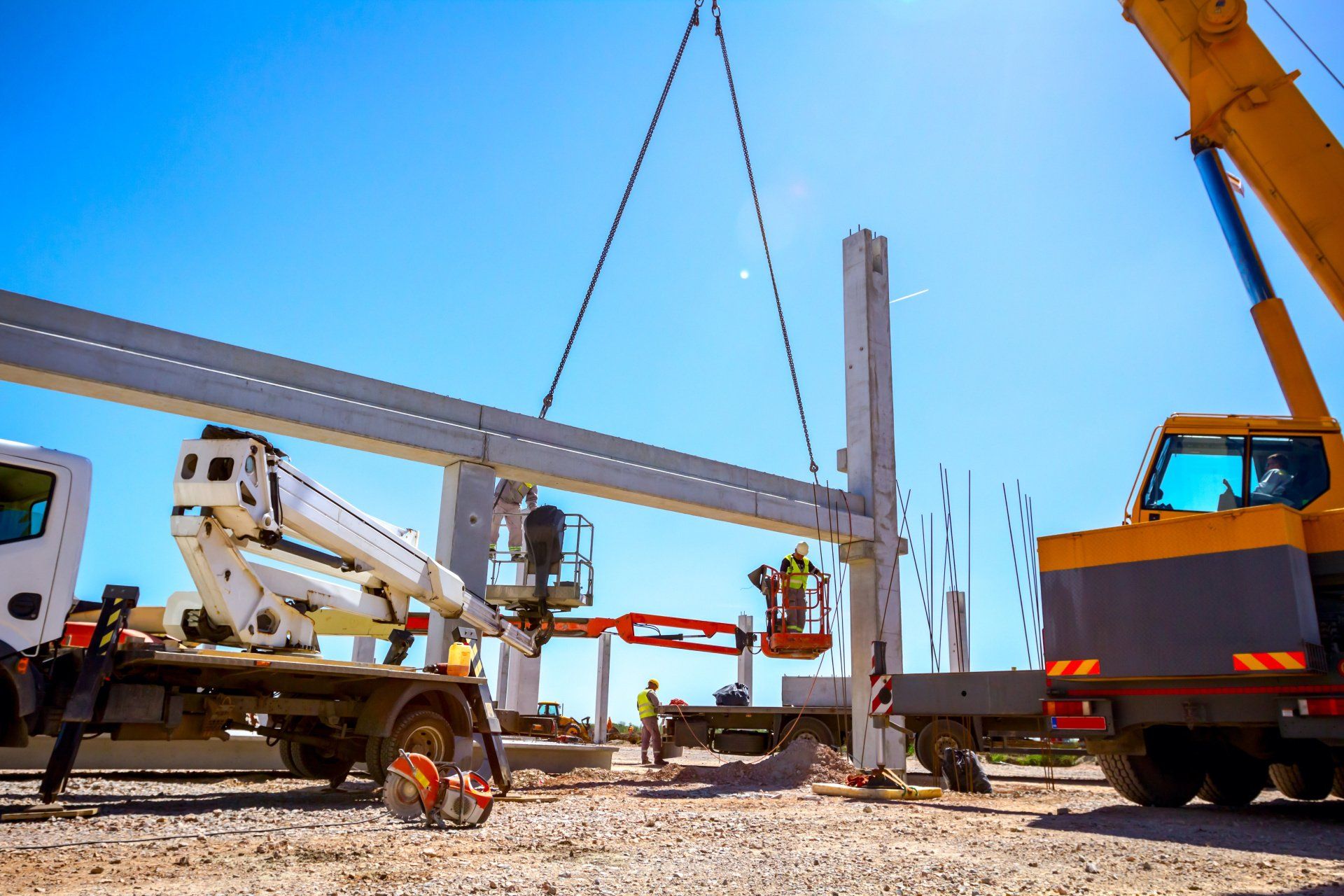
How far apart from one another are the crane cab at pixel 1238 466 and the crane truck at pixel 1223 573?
0.05ft

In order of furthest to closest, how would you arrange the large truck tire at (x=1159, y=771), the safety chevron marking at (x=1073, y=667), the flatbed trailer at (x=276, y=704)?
the large truck tire at (x=1159, y=771)
the safety chevron marking at (x=1073, y=667)
the flatbed trailer at (x=276, y=704)

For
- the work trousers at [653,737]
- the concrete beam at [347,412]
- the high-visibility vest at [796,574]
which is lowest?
the work trousers at [653,737]

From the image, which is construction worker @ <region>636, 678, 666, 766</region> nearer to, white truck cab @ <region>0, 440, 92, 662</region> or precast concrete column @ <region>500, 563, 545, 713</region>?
precast concrete column @ <region>500, 563, 545, 713</region>

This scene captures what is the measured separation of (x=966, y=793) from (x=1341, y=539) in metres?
5.36

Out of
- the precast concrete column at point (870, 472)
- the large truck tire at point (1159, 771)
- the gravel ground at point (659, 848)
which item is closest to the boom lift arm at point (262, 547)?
the gravel ground at point (659, 848)

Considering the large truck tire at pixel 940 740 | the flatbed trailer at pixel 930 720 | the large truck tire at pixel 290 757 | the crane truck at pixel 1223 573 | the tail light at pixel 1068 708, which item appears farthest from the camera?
the large truck tire at pixel 940 740

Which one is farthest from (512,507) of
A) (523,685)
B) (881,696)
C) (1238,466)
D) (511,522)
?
(1238,466)

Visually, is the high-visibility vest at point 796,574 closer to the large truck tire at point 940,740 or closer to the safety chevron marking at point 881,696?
the large truck tire at point 940,740

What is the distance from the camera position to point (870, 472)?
666 inches

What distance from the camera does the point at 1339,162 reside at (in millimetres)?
10305

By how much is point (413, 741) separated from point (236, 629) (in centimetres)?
182

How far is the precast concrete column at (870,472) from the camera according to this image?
53.2 feet

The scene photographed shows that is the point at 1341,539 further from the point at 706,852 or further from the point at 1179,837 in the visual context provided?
the point at 706,852

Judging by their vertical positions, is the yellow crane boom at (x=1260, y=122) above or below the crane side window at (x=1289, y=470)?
above
